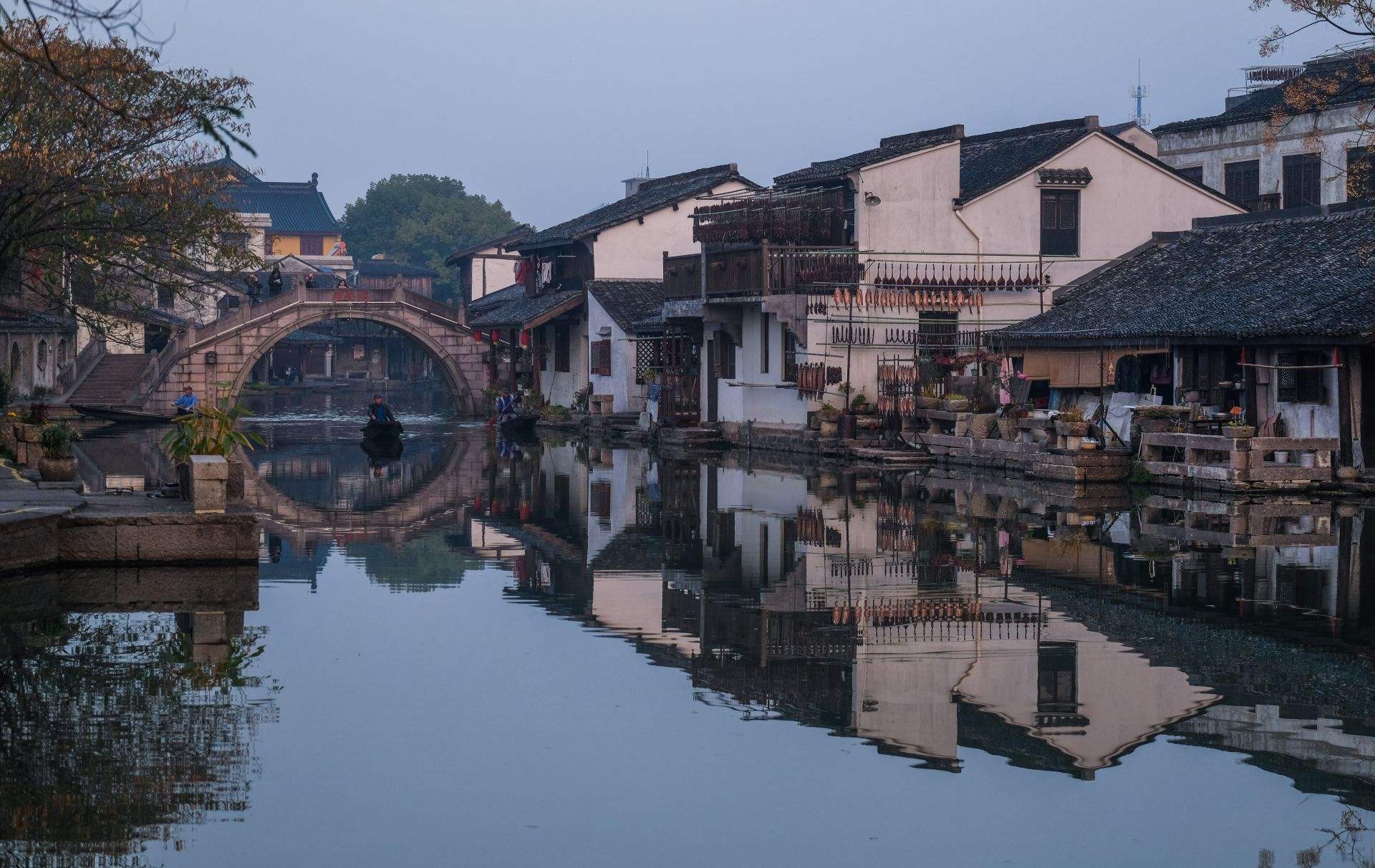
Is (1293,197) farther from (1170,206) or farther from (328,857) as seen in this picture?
(328,857)

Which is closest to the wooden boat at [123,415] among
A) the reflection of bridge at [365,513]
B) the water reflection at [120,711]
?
the reflection of bridge at [365,513]

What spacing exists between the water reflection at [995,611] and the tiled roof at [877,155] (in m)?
11.8

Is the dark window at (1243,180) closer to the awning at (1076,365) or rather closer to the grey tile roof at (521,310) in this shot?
the awning at (1076,365)

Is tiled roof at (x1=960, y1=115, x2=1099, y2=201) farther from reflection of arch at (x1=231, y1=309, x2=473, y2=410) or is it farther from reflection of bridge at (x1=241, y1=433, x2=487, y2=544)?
reflection of arch at (x1=231, y1=309, x2=473, y2=410)

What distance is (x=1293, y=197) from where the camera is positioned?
4444 centimetres

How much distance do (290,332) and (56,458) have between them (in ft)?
119

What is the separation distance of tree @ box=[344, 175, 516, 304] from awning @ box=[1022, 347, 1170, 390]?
263 feet

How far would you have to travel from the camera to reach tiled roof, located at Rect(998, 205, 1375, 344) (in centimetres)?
2675

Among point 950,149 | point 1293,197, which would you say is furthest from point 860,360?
point 1293,197

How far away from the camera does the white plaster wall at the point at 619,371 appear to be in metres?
47.7

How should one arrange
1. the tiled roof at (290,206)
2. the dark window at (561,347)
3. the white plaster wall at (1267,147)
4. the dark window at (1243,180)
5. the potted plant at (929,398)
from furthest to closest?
the tiled roof at (290,206), the dark window at (561,347), the dark window at (1243,180), the white plaster wall at (1267,147), the potted plant at (929,398)

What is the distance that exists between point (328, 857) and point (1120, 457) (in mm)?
22647

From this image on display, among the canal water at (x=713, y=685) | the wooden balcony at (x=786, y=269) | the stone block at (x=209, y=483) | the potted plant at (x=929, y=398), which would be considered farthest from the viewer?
the wooden balcony at (x=786, y=269)

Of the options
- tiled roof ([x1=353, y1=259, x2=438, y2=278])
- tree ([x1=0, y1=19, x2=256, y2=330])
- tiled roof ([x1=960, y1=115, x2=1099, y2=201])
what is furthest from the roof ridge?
tiled roof ([x1=353, y1=259, x2=438, y2=278])
